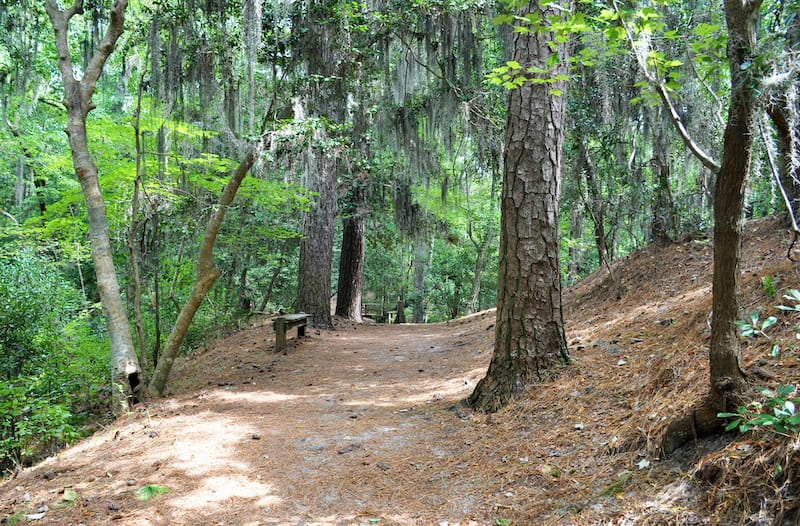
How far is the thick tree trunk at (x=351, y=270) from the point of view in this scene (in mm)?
12125

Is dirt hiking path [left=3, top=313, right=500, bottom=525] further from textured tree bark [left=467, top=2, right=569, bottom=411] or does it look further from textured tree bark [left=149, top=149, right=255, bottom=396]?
textured tree bark [left=467, top=2, right=569, bottom=411]

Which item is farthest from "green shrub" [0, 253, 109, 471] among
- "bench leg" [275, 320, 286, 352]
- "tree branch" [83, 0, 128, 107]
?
"tree branch" [83, 0, 128, 107]

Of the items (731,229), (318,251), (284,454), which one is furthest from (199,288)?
(731,229)

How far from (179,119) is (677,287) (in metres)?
7.00

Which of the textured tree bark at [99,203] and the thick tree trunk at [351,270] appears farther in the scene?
the thick tree trunk at [351,270]

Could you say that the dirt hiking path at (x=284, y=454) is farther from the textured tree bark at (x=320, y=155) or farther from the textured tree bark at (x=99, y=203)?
the textured tree bark at (x=320, y=155)

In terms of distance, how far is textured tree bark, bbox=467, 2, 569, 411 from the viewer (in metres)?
4.16

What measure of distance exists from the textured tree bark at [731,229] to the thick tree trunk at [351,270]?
9.80 meters

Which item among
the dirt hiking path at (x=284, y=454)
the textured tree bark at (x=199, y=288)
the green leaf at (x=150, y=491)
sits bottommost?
the dirt hiking path at (x=284, y=454)

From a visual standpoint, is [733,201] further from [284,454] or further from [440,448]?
[284,454]

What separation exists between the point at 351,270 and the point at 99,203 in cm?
670

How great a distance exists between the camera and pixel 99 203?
19.2ft

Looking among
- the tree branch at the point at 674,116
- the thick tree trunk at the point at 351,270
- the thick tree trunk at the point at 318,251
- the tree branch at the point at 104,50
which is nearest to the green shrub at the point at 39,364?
the tree branch at the point at 104,50

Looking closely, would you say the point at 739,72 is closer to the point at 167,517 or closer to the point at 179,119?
the point at 167,517
